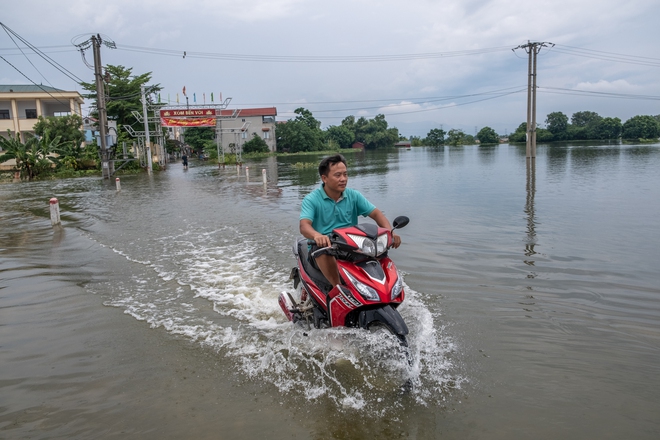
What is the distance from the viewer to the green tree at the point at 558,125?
324 ft

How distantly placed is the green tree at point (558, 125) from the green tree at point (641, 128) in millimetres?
11215

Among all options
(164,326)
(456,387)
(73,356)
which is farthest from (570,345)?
(73,356)

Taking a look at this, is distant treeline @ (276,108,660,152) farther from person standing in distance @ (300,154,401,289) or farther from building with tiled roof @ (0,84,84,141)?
person standing in distance @ (300,154,401,289)

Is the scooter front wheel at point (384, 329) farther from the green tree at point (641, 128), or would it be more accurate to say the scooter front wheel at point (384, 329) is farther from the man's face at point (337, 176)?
the green tree at point (641, 128)

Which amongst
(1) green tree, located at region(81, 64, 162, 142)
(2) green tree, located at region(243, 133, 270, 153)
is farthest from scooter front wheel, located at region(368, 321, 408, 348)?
(2) green tree, located at region(243, 133, 270, 153)

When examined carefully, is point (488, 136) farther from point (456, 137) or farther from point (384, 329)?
point (384, 329)

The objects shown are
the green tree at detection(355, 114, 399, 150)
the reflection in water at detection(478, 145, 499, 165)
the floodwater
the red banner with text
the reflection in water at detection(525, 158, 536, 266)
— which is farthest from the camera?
the green tree at detection(355, 114, 399, 150)

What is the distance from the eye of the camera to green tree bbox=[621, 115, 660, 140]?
9100 cm

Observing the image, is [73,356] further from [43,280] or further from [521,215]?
[521,215]

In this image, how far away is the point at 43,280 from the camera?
22.3 feet

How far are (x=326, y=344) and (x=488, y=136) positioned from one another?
395ft

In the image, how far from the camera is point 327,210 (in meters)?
4.25

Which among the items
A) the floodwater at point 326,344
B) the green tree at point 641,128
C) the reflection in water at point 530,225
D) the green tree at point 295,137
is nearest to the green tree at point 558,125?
the green tree at point 641,128

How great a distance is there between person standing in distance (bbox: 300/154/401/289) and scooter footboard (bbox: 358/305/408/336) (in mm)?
658
